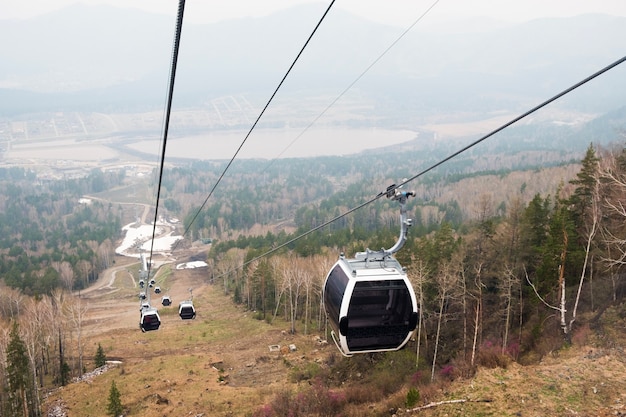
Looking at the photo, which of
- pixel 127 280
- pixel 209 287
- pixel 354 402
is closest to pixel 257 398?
pixel 354 402

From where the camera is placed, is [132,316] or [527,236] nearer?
[527,236]

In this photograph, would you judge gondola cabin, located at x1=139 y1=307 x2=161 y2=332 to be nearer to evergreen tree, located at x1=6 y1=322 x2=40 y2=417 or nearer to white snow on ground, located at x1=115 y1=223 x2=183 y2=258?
evergreen tree, located at x1=6 y1=322 x2=40 y2=417

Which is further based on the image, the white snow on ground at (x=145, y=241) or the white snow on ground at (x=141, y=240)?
the white snow on ground at (x=141, y=240)

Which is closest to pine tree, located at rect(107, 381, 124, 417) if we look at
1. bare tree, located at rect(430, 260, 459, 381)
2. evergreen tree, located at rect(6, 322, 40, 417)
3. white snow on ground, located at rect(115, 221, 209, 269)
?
evergreen tree, located at rect(6, 322, 40, 417)

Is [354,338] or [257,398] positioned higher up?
[354,338]

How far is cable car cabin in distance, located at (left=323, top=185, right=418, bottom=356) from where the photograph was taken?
8.36 m

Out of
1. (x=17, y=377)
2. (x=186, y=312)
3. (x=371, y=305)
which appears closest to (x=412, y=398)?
(x=371, y=305)

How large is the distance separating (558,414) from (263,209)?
105780 millimetres

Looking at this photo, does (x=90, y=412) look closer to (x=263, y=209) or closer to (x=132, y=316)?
(x=132, y=316)

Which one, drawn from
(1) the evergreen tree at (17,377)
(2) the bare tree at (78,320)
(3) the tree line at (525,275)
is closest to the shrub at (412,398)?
(3) the tree line at (525,275)

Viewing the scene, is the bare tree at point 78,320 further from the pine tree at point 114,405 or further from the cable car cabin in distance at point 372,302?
the cable car cabin in distance at point 372,302

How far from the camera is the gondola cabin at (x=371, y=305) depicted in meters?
8.37

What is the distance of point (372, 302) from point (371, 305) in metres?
0.08

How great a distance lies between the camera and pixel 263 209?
117250 mm
